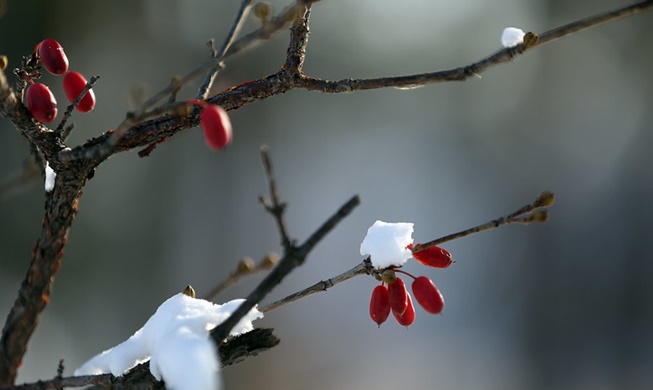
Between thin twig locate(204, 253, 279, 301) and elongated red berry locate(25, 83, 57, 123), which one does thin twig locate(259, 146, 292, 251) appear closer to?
thin twig locate(204, 253, 279, 301)

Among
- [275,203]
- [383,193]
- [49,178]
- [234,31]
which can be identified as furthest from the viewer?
[383,193]

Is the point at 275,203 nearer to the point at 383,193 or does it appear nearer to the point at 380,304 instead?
the point at 380,304

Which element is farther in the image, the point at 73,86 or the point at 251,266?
the point at 73,86

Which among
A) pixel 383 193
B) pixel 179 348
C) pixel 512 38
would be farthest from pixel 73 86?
pixel 383 193

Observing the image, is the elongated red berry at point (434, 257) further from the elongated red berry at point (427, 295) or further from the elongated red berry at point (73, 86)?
the elongated red berry at point (73, 86)

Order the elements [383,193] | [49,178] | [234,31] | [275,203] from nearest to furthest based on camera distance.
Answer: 1. [275,203]
2. [234,31]
3. [49,178]
4. [383,193]

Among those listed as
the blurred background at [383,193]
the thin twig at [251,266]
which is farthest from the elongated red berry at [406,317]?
the blurred background at [383,193]
